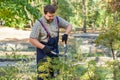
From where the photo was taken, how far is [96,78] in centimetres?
360

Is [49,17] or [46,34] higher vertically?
[49,17]

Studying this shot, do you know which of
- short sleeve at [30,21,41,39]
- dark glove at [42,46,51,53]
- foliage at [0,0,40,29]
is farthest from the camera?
short sleeve at [30,21,41,39]

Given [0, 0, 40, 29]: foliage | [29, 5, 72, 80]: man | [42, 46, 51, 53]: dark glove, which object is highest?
[0, 0, 40, 29]: foliage

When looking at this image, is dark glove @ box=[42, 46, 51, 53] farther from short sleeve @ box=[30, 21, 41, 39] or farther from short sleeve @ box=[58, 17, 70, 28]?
short sleeve @ box=[58, 17, 70, 28]

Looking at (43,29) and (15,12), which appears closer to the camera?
(15,12)

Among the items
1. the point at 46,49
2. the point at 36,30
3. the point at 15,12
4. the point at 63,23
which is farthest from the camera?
the point at 63,23

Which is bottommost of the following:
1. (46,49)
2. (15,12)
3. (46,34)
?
(46,49)

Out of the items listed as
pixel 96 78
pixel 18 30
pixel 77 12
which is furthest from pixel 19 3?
pixel 77 12

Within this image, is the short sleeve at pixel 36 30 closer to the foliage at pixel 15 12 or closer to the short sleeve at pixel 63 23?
the foliage at pixel 15 12

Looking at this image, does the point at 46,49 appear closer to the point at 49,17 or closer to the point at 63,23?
the point at 49,17

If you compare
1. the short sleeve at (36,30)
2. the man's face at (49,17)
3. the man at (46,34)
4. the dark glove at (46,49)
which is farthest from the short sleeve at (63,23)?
the dark glove at (46,49)

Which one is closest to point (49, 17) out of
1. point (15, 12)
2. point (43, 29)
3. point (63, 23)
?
point (43, 29)

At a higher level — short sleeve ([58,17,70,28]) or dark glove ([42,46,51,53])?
short sleeve ([58,17,70,28])

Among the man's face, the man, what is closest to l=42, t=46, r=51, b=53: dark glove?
the man
